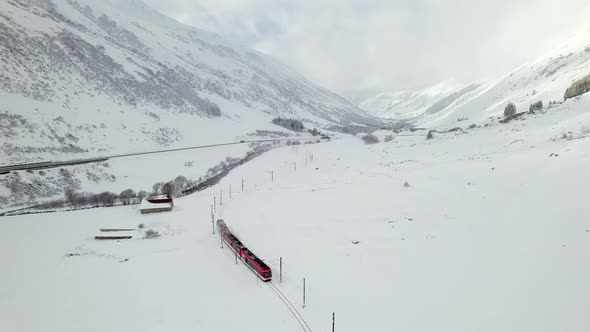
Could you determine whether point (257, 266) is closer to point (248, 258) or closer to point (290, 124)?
point (248, 258)

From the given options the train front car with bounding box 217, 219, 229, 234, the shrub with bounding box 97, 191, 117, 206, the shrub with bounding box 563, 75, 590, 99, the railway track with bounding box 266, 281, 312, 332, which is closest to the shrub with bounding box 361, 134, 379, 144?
the shrub with bounding box 563, 75, 590, 99

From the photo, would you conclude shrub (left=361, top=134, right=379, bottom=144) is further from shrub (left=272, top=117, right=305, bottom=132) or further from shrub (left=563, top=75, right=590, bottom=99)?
shrub (left=272, top=117, right=305, bottom=132)

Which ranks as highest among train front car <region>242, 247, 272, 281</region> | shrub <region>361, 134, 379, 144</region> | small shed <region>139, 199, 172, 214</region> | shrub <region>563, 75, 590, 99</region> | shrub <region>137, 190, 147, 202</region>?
shrub <region>563, 75, 590, 99</region>

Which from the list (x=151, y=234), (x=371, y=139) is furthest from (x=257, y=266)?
(x=371, y=139)

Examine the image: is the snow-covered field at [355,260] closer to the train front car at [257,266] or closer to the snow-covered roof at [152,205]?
the train front car at [257,266]

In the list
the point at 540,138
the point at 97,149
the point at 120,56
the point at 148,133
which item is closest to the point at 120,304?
the point at 540,138

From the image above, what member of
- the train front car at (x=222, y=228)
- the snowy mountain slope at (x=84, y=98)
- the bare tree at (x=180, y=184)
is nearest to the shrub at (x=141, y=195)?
the bare tree at (x=180, y=184)
